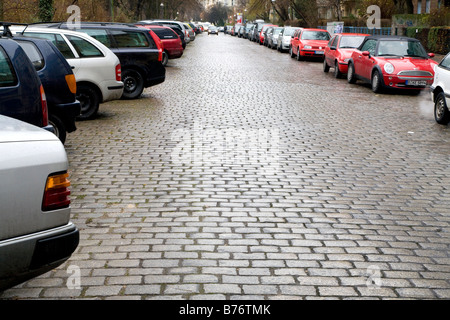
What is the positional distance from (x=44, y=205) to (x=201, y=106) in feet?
32.9

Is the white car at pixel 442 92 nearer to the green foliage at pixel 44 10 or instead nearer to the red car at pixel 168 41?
the red car at pixel 168 41

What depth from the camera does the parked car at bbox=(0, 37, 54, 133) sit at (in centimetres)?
588

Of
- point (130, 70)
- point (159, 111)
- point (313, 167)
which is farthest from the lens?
point (130, 70)

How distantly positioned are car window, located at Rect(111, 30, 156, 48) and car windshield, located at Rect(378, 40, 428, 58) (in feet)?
22.8

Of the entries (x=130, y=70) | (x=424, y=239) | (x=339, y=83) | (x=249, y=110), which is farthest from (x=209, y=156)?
(x=339, y=83)

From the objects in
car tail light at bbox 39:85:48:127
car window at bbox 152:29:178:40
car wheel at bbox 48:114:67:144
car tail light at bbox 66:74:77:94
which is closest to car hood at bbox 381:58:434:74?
car tail light at bbox 66:74:77:94

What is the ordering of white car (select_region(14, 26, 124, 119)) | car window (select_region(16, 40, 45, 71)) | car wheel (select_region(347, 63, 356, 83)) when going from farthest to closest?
car wheel (select_region(347, 63, 356, 83)) → white car (select_region(14, 26, 124, 119)) → car window (select_region(16, 40, 45, 71))

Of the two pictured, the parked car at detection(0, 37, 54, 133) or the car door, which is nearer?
the parked car at detection(0, 37, 54, 133)

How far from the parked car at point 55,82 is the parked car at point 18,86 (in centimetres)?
238

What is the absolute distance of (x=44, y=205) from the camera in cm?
353

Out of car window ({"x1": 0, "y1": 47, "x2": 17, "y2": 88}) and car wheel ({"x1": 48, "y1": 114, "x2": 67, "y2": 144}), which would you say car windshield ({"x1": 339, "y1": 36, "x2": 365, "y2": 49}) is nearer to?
car wheel ({"x1": 48, "y1": 114, "x2": 67, "y2": 144})

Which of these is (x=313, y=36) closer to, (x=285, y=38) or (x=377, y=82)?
(x=285, y=38)

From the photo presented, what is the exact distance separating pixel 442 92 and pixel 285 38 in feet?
85.1
